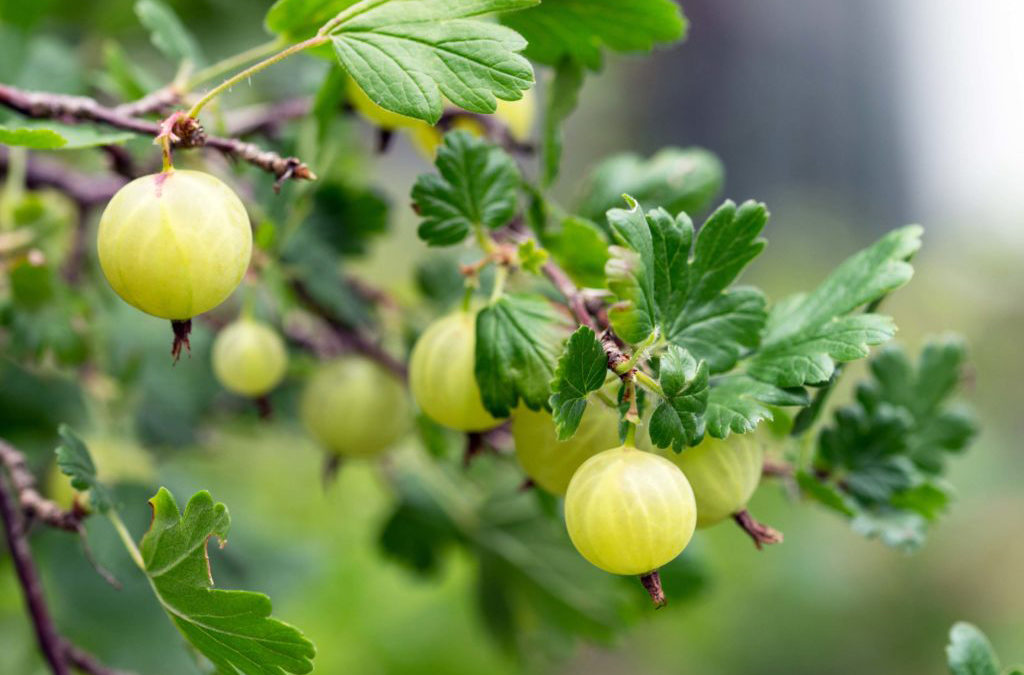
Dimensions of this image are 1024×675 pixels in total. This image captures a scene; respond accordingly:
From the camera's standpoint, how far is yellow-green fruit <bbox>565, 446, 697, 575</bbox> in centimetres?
32

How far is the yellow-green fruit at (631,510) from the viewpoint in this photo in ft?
1.06

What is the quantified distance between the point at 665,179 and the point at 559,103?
0.11 m

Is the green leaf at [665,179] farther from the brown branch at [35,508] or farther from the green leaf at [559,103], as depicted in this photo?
the brown branch at [35,508]

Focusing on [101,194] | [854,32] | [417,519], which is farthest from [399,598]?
[854,32]

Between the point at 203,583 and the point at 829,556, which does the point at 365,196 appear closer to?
the point at 203,583

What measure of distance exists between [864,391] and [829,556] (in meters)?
1.40

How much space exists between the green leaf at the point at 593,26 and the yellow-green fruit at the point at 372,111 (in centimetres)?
9

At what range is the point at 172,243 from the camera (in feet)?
1.03

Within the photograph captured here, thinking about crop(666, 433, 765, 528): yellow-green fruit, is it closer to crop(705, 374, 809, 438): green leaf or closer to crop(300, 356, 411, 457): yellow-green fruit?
crop(705, 374, 809, 438): green leaf

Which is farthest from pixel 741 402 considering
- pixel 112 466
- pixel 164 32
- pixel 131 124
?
pixel 112 466

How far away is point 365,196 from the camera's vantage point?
60 cm

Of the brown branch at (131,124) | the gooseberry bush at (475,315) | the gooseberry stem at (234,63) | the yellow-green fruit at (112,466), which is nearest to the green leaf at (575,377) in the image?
the gooseberry bush at (475,315)

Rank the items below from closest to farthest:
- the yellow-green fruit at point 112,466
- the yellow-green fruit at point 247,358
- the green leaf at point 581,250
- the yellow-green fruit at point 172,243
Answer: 1. the yellow-green fruit at point 172,243
2. the green leaf at point 581,250
3. the yellow-green fruit at point 247,358
4. the yellow-green fruit at point 112,466

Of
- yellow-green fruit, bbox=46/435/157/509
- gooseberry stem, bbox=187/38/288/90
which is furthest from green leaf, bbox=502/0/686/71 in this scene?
yellow-green fruit, bbox=46/435/157/509
